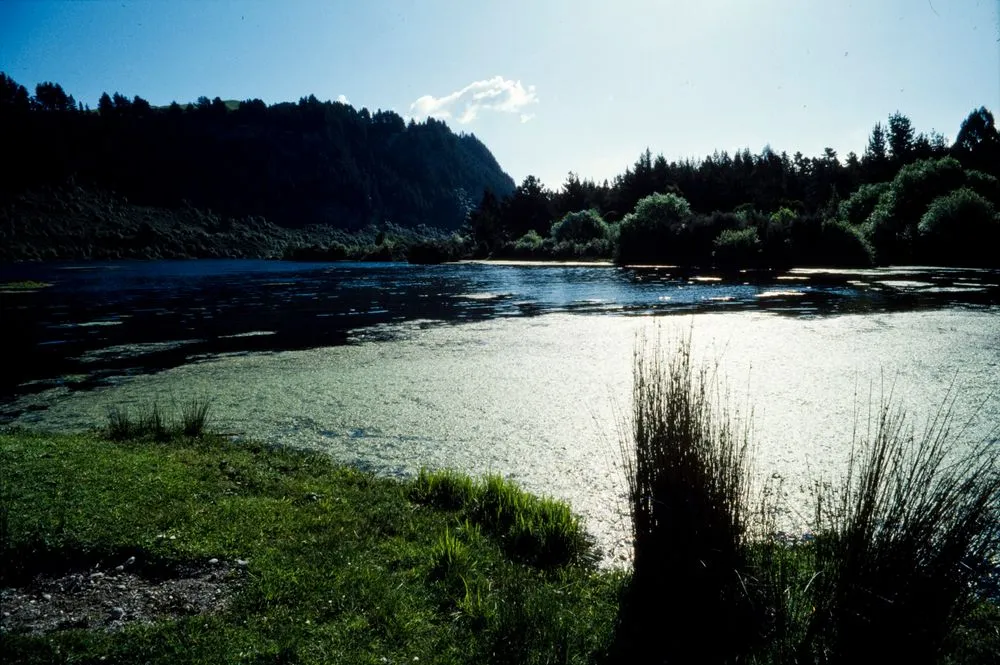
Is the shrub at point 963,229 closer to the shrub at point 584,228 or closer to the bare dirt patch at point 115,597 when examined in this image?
the shrub at point 584,228

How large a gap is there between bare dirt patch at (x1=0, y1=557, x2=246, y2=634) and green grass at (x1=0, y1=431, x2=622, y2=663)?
0.59 feet

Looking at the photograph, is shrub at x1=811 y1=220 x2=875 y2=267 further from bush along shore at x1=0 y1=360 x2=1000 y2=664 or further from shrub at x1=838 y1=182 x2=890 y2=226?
bush along shore at x1=0 y1=360 x2=1000 y2=664

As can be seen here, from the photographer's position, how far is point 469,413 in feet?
42.4

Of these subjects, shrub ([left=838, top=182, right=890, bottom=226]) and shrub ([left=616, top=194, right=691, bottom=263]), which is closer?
shrub ([left=616, top=194, right=691, bottom=263])

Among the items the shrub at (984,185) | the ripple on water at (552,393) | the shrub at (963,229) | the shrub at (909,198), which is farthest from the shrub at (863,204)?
the ripple on water at (552,393)

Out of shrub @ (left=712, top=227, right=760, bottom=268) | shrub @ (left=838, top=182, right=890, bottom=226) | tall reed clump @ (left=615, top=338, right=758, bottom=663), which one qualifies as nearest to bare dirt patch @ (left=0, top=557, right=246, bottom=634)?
tall reed clump @ (left=615, top=338, right=758, bottom=663)

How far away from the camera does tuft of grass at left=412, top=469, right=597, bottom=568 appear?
22.6 feet

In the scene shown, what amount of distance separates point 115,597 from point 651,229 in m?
76.6

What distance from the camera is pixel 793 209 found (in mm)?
81812

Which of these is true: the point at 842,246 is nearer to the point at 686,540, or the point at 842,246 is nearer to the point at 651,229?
the point at 651,229

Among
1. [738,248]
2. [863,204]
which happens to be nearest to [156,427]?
[738,248]

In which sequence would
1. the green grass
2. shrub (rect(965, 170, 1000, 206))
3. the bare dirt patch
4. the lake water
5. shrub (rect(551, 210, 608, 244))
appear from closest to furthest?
the green grass < the bare dirt patch < the lake water < shrub (rect(965, 170, 1000, 206)) < shrub (rect(551, 210, 608, 244))

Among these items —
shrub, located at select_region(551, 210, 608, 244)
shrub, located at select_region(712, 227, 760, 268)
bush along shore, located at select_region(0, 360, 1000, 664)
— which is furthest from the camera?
shrub, located at select_region(551, 210, 608, 244)

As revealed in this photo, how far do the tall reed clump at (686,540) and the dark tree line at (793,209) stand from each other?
Result: 59643 millimetres
